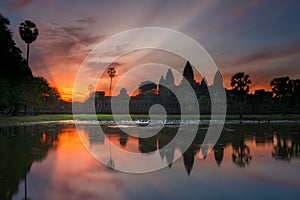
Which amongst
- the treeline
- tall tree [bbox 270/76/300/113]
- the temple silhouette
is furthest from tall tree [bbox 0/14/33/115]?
tall tree [bbox 270/76/300/113]

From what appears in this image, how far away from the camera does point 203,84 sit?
277 feet

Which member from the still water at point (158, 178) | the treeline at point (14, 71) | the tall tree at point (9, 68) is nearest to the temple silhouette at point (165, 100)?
the treeline at point (14, 71)

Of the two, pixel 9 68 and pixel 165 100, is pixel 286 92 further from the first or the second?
pixel 9 68

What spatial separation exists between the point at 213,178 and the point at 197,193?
1.94 metres

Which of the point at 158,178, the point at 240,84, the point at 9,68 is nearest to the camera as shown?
the point at 158,178

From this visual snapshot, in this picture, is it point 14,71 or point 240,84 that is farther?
point 240,84

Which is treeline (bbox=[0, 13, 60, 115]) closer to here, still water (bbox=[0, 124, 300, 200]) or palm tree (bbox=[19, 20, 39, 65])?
palm tree (bbox=[19, 20, 39, 65])

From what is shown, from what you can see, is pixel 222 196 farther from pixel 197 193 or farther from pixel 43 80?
pixel 43 80

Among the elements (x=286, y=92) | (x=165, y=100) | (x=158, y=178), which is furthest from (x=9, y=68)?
(x=286, y=92)

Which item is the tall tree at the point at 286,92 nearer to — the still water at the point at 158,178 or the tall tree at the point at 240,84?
the tall tree at the point at 240,84

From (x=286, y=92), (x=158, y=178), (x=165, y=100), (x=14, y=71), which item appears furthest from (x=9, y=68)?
(x=286, y=92)

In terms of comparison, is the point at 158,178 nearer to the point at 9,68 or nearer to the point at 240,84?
the point at 9,68

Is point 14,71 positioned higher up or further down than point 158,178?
higher up

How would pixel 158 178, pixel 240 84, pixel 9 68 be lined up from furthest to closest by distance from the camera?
pixel 240 84 < pixel 9 68 < pixel 158 178
